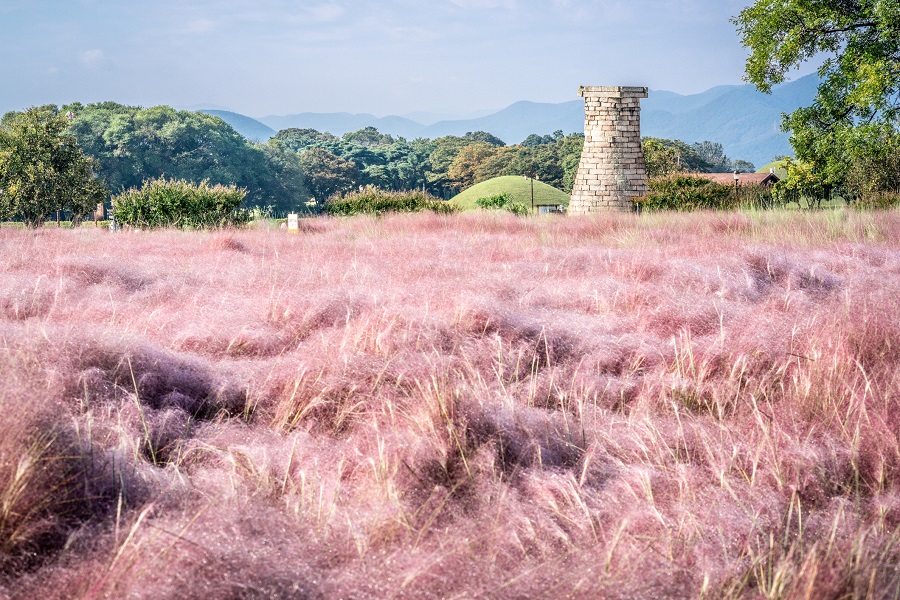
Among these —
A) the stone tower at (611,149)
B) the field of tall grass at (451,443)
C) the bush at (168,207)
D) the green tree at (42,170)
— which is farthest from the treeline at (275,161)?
the field of tall grass at (451,443)

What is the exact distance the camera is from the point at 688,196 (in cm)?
2038

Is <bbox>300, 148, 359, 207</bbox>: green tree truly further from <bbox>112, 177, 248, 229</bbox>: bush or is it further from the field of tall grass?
the field of tall grass

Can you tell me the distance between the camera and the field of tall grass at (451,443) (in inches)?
75.8

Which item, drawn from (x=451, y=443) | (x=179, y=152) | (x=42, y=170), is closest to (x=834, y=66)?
(x=451, y=443)

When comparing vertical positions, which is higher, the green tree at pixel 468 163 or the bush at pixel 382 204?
the green tree at pixel 468 163

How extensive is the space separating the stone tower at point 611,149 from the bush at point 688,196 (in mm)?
1099

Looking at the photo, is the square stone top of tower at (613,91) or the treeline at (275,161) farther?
the treeline at (275,161)

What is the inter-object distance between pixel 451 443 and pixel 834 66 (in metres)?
18.4

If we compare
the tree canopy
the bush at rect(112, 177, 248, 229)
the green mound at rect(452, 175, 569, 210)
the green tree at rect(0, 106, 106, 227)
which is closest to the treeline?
the tree canopy

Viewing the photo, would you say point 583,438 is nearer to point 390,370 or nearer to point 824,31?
point 390,370

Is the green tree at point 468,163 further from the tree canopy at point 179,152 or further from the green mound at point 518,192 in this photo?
the tree canopy at point 179,152

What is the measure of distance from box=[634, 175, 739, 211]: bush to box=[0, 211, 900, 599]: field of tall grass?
14438mm

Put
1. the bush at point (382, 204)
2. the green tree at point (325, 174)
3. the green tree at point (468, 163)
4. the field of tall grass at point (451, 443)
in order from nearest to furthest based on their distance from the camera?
1. the field of tall grass at point (451, 443)
2. the bush at point (382, 204)
3. the green tree at point (325, 174)
4. the green tree at point (468, 163)

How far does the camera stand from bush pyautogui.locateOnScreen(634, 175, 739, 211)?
1943 centimetres
